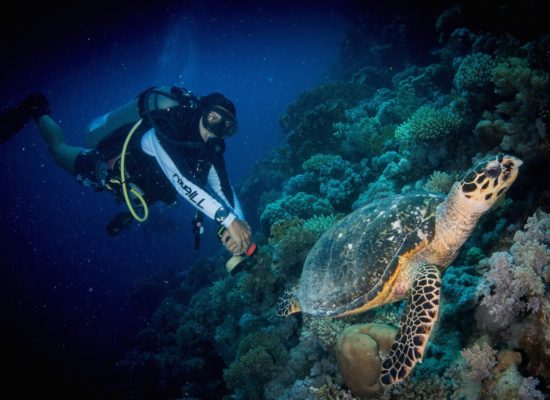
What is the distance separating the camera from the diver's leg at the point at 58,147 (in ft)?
23.3

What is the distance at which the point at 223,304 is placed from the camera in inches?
302

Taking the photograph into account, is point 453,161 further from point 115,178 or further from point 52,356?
point 52,356

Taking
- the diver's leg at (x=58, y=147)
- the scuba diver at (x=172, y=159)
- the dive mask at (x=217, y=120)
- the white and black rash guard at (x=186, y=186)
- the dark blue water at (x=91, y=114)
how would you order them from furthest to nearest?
the dark blue water at (x=91, y=114)
the diver's leg at (x=58, y=147)
the dive mask at (x=217, y=120)
the scuba diver at (x=172, y=159)
the white and black rash guard at (x=186, y=186)

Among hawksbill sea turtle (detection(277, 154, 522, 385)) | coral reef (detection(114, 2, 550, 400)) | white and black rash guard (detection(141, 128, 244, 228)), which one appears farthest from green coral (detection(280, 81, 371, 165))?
hawksbill sea turtle (detection(277, 154, 522, 385))

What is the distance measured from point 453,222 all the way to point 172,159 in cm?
377

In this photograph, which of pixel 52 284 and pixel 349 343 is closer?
pixel 349 343

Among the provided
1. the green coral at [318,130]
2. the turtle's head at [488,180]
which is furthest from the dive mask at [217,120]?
the green coral at [318,130]

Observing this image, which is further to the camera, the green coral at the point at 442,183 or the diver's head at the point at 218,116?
the diver's head at the point at 218,116

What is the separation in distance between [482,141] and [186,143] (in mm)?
4591

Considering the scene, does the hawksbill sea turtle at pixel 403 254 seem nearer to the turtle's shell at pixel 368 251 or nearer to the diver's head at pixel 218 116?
the turtle's shell at pixel 368 251

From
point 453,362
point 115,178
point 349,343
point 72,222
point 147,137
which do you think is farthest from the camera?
point 72,222

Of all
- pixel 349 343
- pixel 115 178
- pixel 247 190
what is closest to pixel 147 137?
pixel 115 178

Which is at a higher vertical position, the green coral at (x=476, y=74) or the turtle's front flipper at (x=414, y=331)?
the green coral at (x=476, y=74)

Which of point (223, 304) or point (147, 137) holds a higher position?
point (147, 137)
